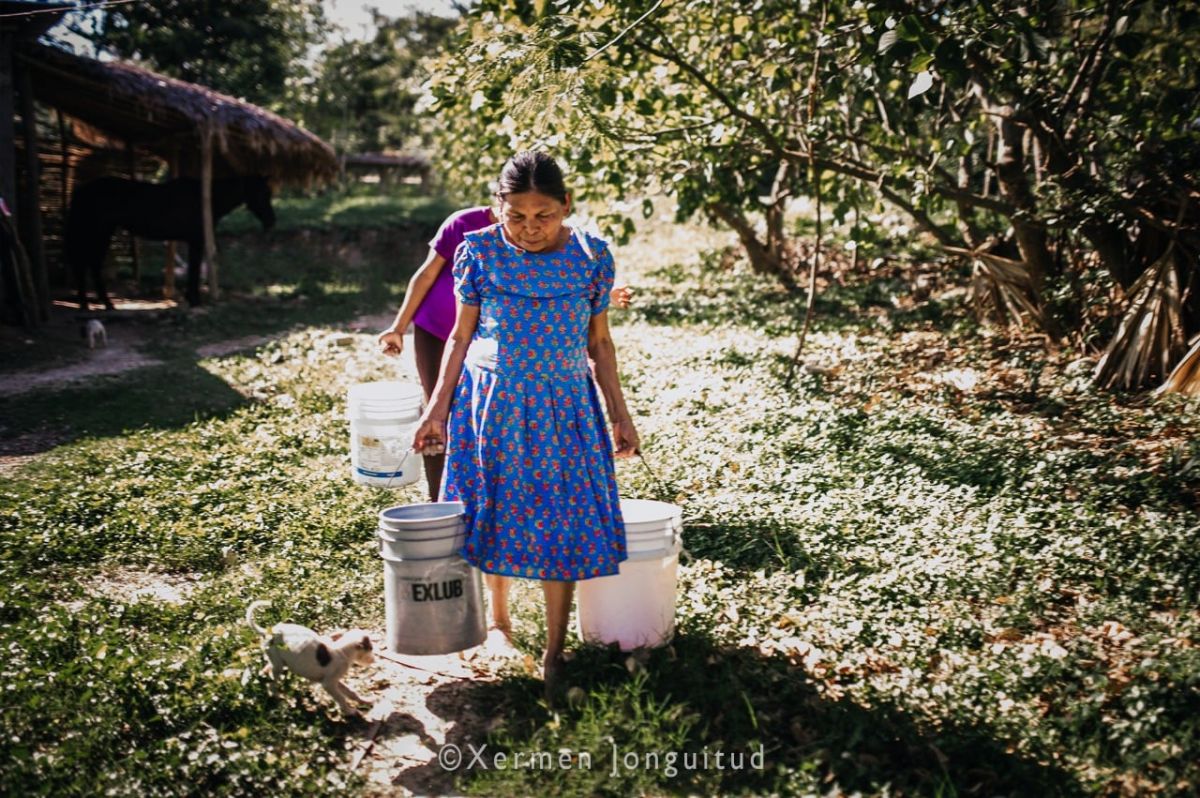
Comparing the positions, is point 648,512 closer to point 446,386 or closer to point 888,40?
point 446,386

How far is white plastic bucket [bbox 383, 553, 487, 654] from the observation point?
10.8ft

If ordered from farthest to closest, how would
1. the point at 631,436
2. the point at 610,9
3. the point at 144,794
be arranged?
the point at 610,9 < the point at 631,436 < the point at 144,794

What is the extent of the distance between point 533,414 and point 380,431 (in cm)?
243

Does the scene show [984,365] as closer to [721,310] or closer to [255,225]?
[721,310]

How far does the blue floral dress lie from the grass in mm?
514

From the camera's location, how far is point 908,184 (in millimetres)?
7531

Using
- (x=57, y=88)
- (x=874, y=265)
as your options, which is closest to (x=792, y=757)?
(x=874, y=265)

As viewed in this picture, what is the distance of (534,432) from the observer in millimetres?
3293

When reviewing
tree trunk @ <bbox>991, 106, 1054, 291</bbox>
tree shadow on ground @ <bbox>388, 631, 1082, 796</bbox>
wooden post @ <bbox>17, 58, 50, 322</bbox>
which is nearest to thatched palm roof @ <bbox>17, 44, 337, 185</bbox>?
wooden post @ <bbox>17, 58, 50, 322</bbox>

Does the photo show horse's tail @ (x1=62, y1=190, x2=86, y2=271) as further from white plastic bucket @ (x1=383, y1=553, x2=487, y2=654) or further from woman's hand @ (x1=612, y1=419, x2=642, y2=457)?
woman's hand @ (x1=612, y1=419, x2=642, y2=457)

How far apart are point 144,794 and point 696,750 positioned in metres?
1.67

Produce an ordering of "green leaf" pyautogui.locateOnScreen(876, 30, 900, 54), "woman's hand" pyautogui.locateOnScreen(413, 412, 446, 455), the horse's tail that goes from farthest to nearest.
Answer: the horse's tail < "green leaf" pyautogui.locateOnScreen(876, 30, 900, 54) < "woman's hand" pyautogui.locateOnScreen(413, 412, 446, 455)

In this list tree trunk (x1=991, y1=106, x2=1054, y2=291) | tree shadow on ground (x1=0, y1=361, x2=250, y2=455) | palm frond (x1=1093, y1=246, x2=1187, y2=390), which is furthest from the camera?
tree trunk (x1=991, y1=106, x2=1054, y2=291)

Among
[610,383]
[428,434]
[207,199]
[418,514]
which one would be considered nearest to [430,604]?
[418,514]
